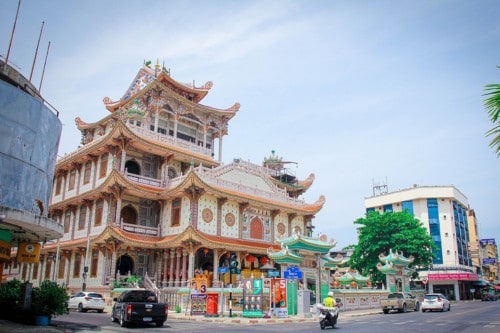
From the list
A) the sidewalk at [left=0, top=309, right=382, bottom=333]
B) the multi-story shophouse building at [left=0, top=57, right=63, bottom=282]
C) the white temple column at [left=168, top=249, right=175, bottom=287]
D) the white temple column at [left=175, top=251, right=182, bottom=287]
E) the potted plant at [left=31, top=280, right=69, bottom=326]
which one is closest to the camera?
the sidewalk at [left=0, top=309, right=382, bottom=333]

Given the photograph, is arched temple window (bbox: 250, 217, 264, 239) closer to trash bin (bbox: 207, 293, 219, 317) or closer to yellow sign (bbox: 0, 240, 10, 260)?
trash bin (bbox: 207, 293, 219, 317)

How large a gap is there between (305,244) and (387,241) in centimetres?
2220

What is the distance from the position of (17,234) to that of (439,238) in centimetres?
6543

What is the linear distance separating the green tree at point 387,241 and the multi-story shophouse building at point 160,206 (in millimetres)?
A: 8416

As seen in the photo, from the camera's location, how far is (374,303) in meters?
35.3

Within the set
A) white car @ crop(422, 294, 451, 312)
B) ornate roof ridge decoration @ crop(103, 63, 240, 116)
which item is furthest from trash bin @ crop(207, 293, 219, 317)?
ornate roof ridge decoration @ crop(103, 63, 240, 116)

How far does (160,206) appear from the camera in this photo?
37.2 metres

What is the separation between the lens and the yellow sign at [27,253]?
18.5 meters

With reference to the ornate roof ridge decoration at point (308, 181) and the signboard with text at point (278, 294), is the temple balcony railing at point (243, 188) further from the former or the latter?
the signboard with text at point (278, 294)

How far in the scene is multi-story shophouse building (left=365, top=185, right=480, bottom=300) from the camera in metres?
66.8

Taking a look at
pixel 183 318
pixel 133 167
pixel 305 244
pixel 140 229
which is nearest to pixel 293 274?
pixel 305 244

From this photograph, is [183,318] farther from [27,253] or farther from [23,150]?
[23,150]

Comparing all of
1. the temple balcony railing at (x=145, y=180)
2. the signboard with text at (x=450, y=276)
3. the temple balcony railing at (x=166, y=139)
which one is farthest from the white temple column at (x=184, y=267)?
the signboard with text at (x=450, y=276)

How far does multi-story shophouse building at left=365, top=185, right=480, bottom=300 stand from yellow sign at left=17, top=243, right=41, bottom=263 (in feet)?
197
